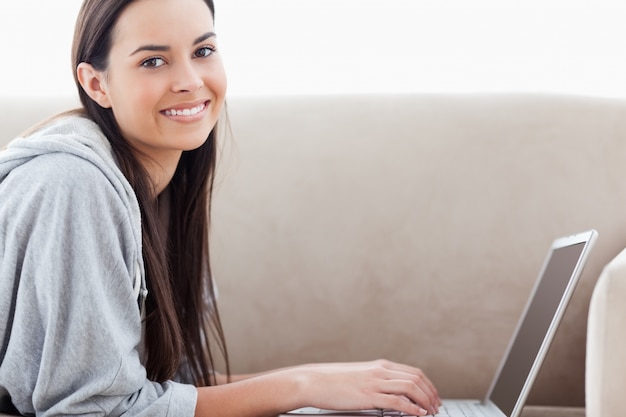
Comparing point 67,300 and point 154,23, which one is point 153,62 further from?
point 67,300

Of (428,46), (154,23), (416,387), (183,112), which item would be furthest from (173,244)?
(428,46)

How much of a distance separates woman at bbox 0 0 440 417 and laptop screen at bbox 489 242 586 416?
132 mm

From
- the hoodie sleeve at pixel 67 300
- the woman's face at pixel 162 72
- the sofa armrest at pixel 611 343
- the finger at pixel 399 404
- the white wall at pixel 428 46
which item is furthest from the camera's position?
the white wall at pixel 428 46

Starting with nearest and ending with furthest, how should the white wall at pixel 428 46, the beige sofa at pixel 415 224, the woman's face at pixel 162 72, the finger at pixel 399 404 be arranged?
the finger at pixel 399 404, the woman's face at pixel 162 72, the beige sofa at pixel 415 224, the white wall at pixel 428 46

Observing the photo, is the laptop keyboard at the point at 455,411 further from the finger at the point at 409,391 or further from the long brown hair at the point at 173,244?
the long brown hair at the point at 173,244

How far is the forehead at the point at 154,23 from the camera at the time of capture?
1154 mm

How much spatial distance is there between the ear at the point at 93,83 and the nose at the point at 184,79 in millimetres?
100

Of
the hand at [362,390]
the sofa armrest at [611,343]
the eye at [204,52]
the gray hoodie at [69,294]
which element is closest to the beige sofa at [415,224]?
the eye at [204,52]

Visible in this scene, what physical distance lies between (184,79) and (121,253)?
30 centimetres

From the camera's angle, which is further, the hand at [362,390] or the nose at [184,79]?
the nose at [184,79]

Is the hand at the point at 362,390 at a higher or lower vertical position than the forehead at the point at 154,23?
lower

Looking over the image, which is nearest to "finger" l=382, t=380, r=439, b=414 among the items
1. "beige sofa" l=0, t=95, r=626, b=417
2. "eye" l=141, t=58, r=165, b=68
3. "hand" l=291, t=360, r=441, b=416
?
"hand" l=291, t=360, r=441, b=416

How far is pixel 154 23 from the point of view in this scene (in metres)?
1.16

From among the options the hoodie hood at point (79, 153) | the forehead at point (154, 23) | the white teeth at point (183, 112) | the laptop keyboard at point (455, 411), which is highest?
the forehead at point (154, 23)
